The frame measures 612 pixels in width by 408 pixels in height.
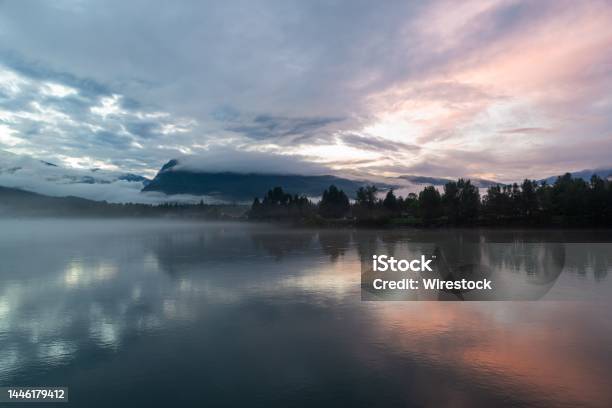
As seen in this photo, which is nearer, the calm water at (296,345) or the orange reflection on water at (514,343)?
the calm water at (296,345)

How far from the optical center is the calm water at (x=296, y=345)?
82.1 feet

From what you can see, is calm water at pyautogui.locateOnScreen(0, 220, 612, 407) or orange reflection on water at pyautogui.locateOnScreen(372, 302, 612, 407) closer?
calm water at pyautogui.locateOnScreen(0, 220, 612, 407)

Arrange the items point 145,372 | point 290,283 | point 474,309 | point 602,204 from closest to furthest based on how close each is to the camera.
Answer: point 145,372 < point 474,309 < point 290,283 < point 602,204

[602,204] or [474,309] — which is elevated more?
[602,204]

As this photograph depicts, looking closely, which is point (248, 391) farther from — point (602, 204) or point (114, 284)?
point (602, 204)

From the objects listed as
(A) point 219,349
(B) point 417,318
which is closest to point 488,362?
(B) point 417,318

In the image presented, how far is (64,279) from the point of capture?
63031mm

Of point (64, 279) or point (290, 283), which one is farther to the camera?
point (64, 279)

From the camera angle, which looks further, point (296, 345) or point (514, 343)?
point (514, 343)

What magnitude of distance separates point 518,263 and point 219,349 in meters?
66.5

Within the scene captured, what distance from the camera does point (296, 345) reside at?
108ft

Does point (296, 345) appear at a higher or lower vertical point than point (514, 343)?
lower

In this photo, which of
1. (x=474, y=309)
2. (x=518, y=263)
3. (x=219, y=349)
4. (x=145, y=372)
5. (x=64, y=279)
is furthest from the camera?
(x=518, y=263)

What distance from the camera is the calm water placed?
25.0 m
